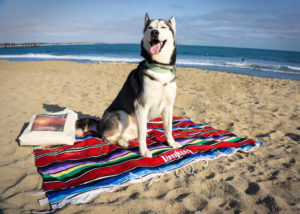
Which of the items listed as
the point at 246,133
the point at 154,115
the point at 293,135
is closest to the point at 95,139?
the point at 154,115

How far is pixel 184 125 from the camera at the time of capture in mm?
4414

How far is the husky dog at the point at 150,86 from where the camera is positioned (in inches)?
104

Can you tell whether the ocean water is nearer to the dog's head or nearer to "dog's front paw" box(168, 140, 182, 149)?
"dog's front paw" box(168, 140, 182, 149)

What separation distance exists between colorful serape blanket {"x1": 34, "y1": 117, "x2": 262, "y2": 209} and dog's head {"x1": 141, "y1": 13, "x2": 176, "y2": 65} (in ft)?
4.96

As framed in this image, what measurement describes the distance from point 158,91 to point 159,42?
0.70 meters

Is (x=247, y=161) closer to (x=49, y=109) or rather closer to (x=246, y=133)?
(x=246, y=133)

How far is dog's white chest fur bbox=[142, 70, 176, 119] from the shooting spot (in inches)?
105

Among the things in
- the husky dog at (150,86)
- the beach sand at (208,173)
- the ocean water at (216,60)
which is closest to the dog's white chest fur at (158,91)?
the husky dog at (150,86)

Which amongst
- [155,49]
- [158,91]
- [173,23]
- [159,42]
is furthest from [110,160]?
[173,23]

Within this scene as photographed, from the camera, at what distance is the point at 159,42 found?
8.59 feet

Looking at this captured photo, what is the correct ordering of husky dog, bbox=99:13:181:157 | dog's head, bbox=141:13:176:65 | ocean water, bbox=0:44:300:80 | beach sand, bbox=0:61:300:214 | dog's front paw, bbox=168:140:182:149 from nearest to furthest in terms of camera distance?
1. beach sand, bbox=0:61:300:214
2. dog's head, bbox=141:13:176:65
3. husky dog, bbox=99:13:181:157
4. dog's front paw, bbox=168:140:182:149
5. ocean water, bbox=0:44:300:80

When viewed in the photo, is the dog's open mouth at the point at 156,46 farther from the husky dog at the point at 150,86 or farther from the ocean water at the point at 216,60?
the ocean water at the point at 216,60

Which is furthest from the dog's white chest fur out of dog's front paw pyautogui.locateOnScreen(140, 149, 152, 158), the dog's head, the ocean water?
the ocean water

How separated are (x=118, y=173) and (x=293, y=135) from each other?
392cm
